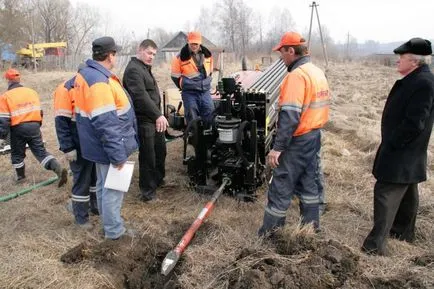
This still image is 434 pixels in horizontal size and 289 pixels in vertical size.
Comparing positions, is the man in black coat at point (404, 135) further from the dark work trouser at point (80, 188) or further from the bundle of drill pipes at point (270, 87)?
the dark work trouser at point (80, 188)

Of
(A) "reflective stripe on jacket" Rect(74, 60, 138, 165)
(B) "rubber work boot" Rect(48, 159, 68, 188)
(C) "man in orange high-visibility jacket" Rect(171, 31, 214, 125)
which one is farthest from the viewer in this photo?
(C) "man in orange high-visibility jacket" Rect(171, 31, 214, 125)

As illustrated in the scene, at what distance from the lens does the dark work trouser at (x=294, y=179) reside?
12.6 ft

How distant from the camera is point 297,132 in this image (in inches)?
149

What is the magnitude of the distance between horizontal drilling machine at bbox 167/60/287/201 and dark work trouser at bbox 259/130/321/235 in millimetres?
931

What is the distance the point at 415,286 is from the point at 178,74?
4.18m

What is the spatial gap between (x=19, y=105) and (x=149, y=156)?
2.33 metres

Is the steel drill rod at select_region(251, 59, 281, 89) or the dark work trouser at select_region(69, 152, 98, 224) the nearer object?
the dark work trouser at select_region(69, 152, 98, 224)

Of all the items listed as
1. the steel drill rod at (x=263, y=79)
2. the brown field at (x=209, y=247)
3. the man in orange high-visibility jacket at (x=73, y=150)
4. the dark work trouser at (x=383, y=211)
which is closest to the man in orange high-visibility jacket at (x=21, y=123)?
the brown field at (x=209, y=247)

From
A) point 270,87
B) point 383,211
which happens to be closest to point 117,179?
point 383,211

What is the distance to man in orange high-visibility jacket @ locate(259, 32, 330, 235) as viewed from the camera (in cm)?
364

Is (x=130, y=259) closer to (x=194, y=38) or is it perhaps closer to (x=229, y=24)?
(x=194, y=38)

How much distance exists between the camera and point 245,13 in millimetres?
61750

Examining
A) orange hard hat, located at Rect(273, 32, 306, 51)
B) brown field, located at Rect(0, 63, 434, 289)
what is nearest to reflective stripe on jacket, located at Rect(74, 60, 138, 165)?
brown field, located at Rect(0, 63, 434, 289)

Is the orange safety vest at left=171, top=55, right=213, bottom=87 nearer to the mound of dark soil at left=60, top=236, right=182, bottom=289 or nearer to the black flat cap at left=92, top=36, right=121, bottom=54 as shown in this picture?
the black flat cap at left=92, top=36, right=121, bottom=54
